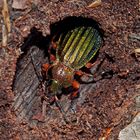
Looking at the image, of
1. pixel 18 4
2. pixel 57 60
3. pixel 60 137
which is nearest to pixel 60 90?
pixel 57 60

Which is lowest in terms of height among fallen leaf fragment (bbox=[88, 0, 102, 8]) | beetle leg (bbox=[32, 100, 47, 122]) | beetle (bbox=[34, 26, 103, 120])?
beetle leg (bbox=[32, 100, 47, 122])

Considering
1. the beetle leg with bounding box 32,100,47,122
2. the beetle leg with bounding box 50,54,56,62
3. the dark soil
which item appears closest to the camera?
the dark soil

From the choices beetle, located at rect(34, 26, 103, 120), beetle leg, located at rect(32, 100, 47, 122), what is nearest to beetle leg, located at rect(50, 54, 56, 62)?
beetle, located at rect(34, 26, 103, 120)

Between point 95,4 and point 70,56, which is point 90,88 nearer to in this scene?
point 70,56

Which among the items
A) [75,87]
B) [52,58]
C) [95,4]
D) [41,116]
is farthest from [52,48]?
[95,4]

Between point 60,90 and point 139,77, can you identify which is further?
point 60,90

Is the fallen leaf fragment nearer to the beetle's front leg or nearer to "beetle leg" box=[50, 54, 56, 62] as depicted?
the beetle's front leg

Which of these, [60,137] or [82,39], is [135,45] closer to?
[82,39]

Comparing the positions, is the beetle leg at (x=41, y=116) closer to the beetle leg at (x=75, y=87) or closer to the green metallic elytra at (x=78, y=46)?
the beetle leg at (x=75, y=87)
